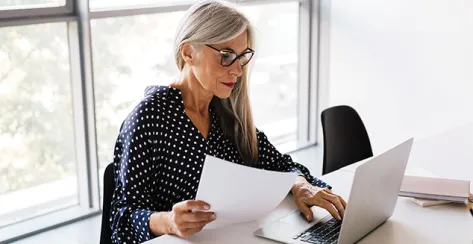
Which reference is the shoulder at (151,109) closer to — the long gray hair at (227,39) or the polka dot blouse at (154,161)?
the polka dot blouse at (154,161)

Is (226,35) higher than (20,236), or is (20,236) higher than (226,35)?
(226,35)

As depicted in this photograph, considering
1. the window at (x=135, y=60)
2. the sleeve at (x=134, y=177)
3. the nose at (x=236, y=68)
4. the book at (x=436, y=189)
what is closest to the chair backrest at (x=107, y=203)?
the sleeve at (x=134, y=177)

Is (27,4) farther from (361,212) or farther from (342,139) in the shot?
(361,212)

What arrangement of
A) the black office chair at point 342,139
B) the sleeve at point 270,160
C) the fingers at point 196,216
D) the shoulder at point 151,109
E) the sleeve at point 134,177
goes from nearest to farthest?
the fingers at point 196,216, the sleeve at point 134,177, the shoulder at point 151,109, the sleeve at point 270,160, the black office chair at point 342,139

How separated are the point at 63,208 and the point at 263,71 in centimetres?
183

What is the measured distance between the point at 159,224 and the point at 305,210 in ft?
1.53

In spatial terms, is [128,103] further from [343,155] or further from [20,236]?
[343,155]

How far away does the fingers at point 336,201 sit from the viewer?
6.88 feet

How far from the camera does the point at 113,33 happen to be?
3869 mm

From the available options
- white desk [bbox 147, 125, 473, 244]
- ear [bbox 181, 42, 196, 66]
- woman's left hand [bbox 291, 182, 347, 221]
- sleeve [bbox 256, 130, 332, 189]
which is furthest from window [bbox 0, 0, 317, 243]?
woman's left hand [bbox 291, 182, 347, 221]

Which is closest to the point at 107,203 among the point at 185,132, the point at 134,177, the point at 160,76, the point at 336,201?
the point at 134,177

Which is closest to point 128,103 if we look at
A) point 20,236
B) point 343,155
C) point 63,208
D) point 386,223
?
point 63,208

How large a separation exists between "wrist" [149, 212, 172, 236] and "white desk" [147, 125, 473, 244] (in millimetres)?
27

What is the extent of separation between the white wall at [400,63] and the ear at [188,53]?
8.33 ft
